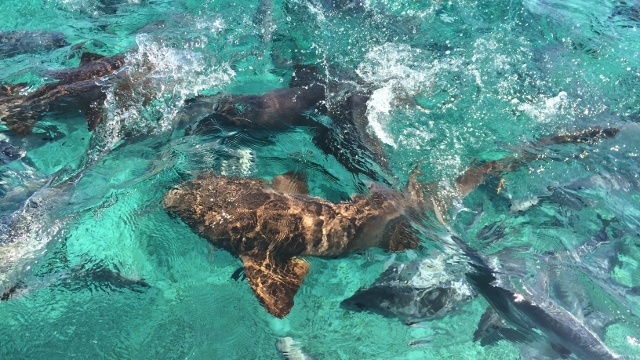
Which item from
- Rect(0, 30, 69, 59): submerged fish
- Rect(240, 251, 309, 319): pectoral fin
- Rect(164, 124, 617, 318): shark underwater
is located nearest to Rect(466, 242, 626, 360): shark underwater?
Rect(164, 124, 617, 318): shark underwater

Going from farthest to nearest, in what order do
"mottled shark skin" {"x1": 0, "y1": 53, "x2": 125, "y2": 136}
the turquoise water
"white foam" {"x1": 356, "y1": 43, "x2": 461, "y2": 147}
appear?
"white foam" {"x1": 356, "y1": 43, "x2": 461, "y2": 147} → "mottled shark skin" {"x1": 0, "y1": 53, "x2": 125, "y2": 136} → the turquoise water

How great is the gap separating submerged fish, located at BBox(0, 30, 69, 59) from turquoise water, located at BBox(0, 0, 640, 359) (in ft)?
0.60

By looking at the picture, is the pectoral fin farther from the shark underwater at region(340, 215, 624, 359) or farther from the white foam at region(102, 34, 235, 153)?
the white foam at region(102, 34, 235, 153)

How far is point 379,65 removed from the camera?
6.62 m

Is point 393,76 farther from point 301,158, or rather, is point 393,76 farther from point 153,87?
point 153,87

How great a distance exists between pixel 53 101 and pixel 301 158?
3.01 metres

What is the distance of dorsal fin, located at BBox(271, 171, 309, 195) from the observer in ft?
16.3

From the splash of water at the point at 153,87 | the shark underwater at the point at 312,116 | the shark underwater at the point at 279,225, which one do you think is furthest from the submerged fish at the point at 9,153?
the shark underwater at the point at 279,225

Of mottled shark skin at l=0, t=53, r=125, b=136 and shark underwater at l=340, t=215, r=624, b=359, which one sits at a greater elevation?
mottled shark skin at l=0, t=53, r=125, b=136

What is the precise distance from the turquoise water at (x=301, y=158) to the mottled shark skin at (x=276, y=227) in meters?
0.21

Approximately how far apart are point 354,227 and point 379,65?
2.89 meters

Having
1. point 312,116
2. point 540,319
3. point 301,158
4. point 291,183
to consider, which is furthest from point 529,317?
point 312,116

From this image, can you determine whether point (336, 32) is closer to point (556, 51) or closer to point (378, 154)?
point (378, 154)

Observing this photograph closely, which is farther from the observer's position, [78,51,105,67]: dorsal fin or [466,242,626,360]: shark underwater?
[78,51,105,67]: dorsal fin
